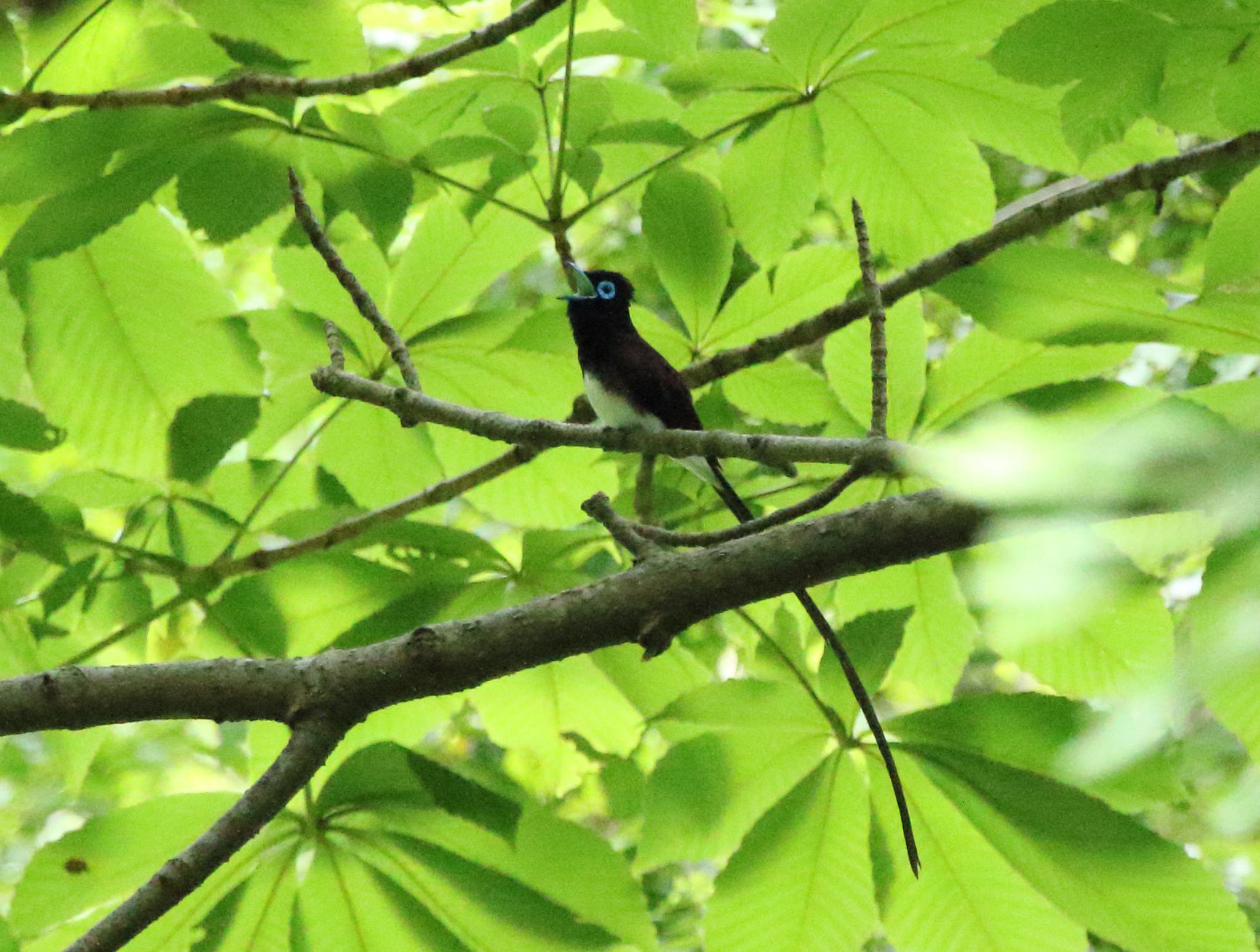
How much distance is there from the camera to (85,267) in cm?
249

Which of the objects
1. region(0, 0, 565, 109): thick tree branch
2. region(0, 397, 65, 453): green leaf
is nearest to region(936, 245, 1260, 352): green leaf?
region(0, 0, 565, 109): thick tree branch

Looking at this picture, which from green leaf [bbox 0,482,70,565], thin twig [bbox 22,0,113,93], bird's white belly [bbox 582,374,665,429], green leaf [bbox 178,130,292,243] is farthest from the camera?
bird's white belly [bbox 582,374,665,429]

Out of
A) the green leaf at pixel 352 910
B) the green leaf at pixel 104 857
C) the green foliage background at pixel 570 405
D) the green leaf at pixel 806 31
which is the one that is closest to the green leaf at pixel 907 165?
the green foliage background at pixel 570 405

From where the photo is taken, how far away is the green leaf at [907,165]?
2.42 m

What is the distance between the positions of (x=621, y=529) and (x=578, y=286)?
111cm

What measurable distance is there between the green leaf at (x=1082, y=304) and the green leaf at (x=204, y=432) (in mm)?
1374

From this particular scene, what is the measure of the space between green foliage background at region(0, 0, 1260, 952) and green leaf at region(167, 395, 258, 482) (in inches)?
0.4

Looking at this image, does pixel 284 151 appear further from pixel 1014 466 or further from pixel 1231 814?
pixel 1231 814

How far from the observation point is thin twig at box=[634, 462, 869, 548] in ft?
6.03

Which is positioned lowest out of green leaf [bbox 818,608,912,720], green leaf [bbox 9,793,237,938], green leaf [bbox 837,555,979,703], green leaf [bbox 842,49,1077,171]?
green leaf [bbox 9,793,237,938]

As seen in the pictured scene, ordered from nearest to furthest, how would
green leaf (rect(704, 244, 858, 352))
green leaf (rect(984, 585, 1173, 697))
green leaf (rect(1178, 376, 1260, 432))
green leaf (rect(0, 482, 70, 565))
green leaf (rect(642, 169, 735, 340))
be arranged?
green leaf (rect(1178, 376, 1260, 432)) < green leaf (rect(0, 482, 70, 565)) < green leaf (rect(984, 585, 1173, 697)) < green leaf (rect(642, 169, 735, 340)) < green leaf (rect(704, 244, 858, 352))

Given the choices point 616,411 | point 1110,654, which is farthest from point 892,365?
point 616,411

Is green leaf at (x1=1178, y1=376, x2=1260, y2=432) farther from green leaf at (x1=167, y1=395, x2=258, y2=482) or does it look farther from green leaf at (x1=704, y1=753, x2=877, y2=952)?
green leaf at (x1=167, y1=395, x2=258, y2=482)

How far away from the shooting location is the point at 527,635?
66.3 inches
